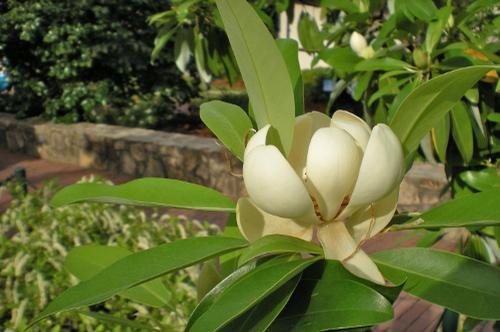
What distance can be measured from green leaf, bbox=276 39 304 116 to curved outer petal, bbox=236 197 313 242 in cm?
17

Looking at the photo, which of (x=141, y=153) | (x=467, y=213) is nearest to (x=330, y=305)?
(x=467, y=213)

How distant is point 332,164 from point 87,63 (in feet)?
Answer: 25.2

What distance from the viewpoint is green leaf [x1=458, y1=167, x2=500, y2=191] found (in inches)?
52.6

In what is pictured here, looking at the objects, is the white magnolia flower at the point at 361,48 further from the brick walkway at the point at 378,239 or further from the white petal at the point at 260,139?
the white petal at the point at 260,139

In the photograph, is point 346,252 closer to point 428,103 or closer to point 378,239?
point 428,103

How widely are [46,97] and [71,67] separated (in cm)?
84

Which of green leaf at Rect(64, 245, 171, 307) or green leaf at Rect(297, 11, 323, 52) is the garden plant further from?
green leaf at Rect(297, 11, 323, 52)

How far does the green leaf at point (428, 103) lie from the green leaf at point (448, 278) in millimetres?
123

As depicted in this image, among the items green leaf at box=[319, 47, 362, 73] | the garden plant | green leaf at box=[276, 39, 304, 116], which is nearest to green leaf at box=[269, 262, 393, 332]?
the garden plant

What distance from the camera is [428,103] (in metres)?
0.60

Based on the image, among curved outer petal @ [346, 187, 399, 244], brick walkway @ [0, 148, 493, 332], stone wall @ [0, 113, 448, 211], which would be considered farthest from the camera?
stone wall @ [0, 113, 448, 211]

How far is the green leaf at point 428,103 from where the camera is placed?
56cm

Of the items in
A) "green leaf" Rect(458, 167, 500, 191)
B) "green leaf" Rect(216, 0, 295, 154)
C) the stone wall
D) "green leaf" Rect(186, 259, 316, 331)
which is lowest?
the stone wall

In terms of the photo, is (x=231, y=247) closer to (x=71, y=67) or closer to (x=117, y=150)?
(x=117, y=150)
